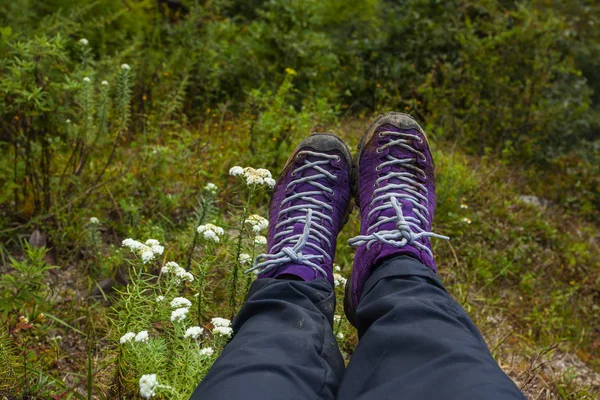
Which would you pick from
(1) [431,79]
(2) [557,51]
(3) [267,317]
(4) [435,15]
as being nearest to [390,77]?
(1) [431,79]

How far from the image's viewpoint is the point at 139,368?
1.56 m

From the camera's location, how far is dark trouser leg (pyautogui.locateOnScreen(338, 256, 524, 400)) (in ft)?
4.26

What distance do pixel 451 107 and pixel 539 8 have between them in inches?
97.2

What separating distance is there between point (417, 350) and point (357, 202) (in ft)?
4.27

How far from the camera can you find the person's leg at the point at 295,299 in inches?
53.7

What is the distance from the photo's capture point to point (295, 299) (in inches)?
70.0

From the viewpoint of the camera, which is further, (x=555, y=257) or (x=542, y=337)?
(x=555, y=257)

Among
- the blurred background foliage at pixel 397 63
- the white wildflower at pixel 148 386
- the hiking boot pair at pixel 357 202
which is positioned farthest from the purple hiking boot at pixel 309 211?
the blurred background foliage at pixel 397 63

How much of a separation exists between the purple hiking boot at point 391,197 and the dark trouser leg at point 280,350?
0.87ft

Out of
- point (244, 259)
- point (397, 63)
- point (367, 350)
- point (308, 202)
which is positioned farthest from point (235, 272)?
point (397, 63)

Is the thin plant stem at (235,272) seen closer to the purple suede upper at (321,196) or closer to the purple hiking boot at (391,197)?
the purple suede upper at (321,196)

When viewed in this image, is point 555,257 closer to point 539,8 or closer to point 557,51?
point 557,51

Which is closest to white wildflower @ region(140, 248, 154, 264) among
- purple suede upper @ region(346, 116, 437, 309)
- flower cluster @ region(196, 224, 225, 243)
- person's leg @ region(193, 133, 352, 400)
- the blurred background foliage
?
flower cluster @ region(196, 224, 225, 243)

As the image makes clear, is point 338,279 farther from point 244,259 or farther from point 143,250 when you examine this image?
point 143,250
